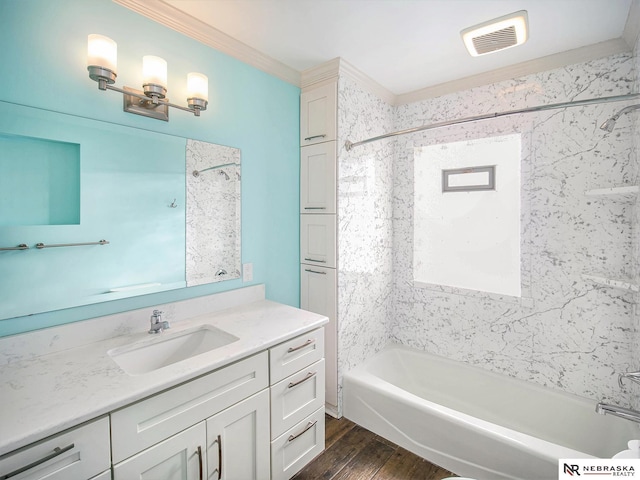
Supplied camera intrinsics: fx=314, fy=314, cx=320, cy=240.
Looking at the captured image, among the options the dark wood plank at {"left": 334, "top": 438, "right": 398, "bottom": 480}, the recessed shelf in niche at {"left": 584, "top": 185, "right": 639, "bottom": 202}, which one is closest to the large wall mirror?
the dark wood plank at {"left": 334, "top": 438, "right": 398, "bottom": 480}

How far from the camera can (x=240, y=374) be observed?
1.36 metres

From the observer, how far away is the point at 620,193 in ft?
5.33

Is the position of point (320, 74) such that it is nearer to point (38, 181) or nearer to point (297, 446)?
point (38, 181)

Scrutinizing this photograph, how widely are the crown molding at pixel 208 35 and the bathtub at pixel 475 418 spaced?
7.33 feet

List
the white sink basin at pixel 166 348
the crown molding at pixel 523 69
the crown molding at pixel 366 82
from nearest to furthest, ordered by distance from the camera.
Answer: the white sink basin at pixel 166 348, the crown molding at pixel 523 69, the crown molding at pixel 366 82

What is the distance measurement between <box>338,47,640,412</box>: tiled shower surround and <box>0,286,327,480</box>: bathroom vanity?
0.71 metres

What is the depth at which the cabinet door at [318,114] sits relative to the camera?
219 cm

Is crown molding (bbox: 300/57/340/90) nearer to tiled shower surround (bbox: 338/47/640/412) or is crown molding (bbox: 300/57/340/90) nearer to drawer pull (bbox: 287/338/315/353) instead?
tiled shower surround (bbox: 338/47/640/412)

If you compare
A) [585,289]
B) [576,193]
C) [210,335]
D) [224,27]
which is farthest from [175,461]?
[576,193]

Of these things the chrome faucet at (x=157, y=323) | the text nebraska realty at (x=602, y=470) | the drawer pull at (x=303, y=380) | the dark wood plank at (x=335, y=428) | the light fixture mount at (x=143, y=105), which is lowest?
the dark wood plank at (x=335, y=428)

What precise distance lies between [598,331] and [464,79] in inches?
77.3

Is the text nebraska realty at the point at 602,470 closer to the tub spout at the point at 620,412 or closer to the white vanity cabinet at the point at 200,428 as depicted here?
the tub spout at the point at 620,412

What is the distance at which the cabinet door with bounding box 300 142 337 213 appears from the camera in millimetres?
2213

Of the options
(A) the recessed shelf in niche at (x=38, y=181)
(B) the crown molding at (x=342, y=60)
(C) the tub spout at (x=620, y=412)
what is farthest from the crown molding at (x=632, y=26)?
(A) the recessed shelf in niche at (x=38, y=181)
